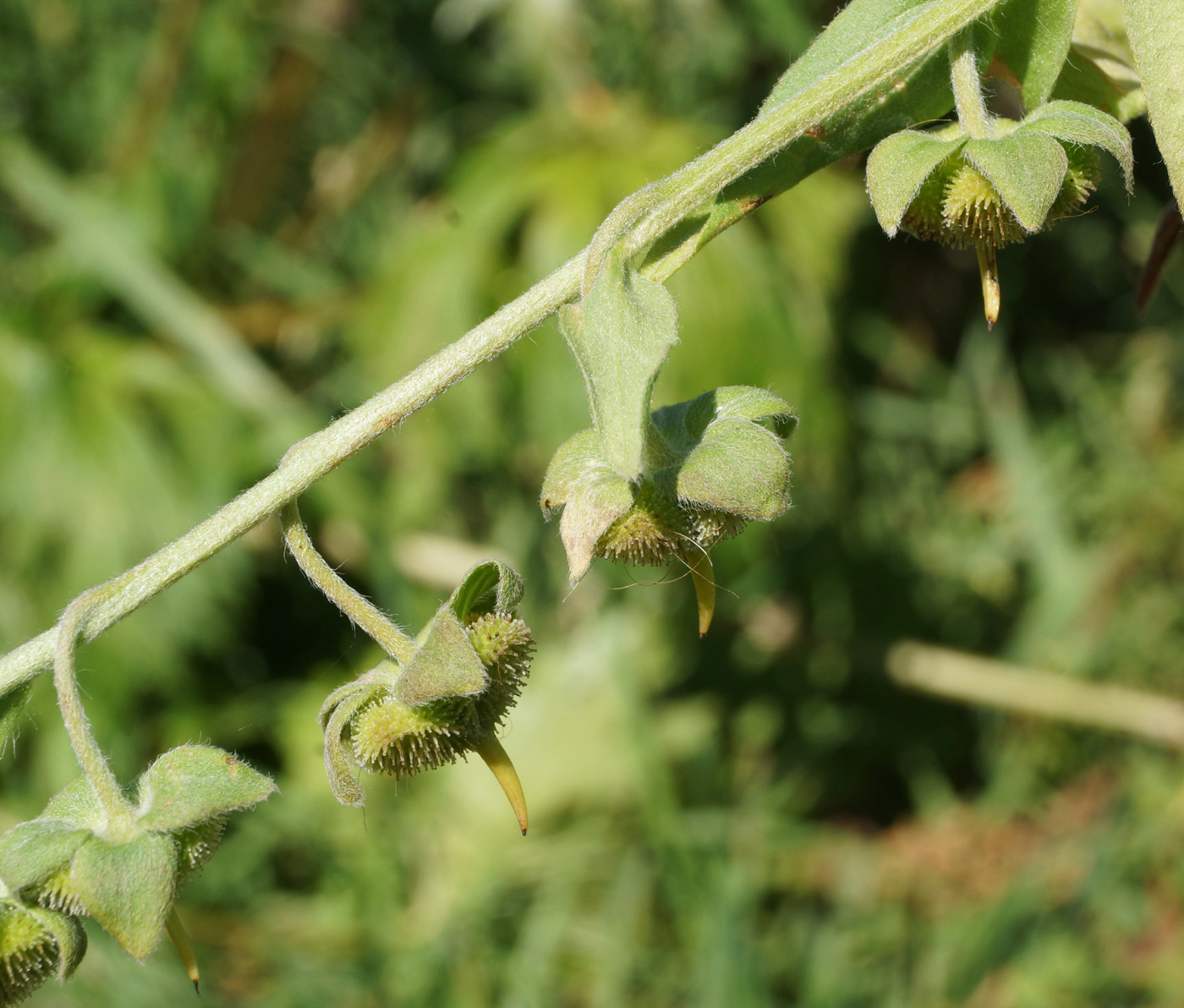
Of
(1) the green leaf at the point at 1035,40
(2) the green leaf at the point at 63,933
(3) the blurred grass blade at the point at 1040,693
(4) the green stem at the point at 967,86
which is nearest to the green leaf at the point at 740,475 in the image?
(4) the green stem at the point at 967,86

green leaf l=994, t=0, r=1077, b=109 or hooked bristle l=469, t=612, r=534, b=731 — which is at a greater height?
green leaf l=994, t=0, r=1077, b=109

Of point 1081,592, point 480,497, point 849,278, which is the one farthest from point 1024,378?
point 480,497

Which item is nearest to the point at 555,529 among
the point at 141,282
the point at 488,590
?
the point at 141,282

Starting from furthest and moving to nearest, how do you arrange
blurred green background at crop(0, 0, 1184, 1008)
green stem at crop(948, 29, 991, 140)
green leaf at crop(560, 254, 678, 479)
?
blurred green background at crop(0, 0, 1184, 1008) < green stem at crop(948, 29, 991, 140) < green leaf at crop(560, 254, 678, 479)

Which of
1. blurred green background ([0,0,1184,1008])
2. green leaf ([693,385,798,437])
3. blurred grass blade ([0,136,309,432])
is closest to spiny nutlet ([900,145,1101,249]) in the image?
green leaf ([693,385,798,437])

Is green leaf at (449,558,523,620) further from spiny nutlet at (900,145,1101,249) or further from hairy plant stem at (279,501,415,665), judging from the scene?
spiny nutlet at (900,145,1101,249)

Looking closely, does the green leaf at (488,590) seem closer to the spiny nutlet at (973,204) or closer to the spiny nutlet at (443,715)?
the spiny nutlet at (443,715)
